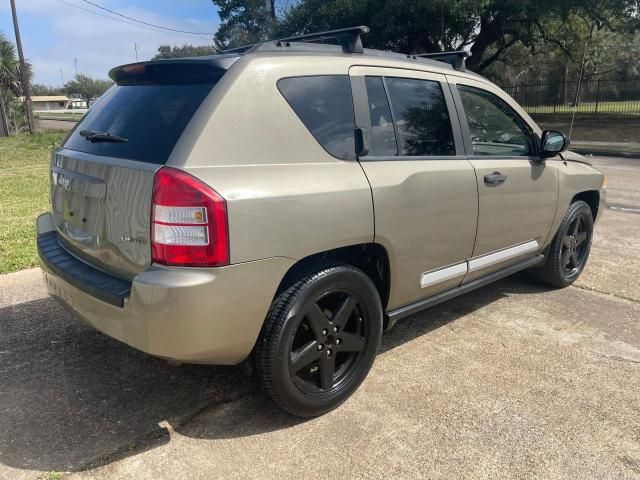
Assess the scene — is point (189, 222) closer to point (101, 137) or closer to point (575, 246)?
point (101, 137)

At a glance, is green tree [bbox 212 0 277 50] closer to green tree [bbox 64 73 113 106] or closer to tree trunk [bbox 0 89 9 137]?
tree trunk [bbox 0 89 9 137]

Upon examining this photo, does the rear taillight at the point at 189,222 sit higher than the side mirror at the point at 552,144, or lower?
lower

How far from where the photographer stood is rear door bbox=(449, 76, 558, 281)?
3.66 m

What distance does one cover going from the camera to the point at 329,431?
9.08 feet

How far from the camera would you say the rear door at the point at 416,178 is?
3.01m

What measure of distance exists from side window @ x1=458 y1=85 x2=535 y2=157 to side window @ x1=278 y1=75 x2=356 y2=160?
1126mm

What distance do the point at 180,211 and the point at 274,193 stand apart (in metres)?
0.43

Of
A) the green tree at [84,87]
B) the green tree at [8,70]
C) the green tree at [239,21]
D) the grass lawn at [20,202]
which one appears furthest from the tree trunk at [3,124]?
the green tree at [84,87]

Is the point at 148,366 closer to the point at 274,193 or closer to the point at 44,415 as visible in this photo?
the point at 44,415

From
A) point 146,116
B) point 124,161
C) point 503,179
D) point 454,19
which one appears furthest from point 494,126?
point 454,19

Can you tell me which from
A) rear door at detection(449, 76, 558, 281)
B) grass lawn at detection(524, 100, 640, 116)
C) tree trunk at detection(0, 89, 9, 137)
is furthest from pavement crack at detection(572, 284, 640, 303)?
tree trunk at detection(0, 89, 9, 137)

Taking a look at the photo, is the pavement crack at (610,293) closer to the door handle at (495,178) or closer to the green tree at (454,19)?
the door handle at (495,178)

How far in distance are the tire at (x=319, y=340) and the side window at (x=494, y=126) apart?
145cm

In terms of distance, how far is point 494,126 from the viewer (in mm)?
3967
